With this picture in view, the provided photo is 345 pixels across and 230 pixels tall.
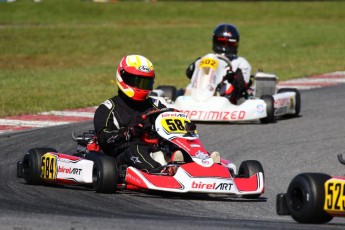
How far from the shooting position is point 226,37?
1422cm

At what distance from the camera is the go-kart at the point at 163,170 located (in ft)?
26.4

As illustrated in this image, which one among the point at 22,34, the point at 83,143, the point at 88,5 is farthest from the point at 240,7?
the point at 83,143

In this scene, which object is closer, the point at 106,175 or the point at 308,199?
the point at 308,199

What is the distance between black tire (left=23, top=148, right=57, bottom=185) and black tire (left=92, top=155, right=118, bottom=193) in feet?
2.40

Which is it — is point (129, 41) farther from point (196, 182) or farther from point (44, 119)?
point (196, 182)

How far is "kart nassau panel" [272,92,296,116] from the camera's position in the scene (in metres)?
13.9

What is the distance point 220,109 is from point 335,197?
6.91m

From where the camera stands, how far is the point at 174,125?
337 inches

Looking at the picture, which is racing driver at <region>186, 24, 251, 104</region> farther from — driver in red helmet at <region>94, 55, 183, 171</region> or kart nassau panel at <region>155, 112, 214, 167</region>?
kart nassau panel at <region>155, 112, 214, 167</region>

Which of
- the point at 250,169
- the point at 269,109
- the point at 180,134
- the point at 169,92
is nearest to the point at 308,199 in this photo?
the point at 250,169

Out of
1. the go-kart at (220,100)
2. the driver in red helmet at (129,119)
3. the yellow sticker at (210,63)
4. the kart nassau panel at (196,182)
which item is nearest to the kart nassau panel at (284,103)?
the go-kart at (220,100)

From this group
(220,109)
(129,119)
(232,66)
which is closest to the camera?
(129,119)

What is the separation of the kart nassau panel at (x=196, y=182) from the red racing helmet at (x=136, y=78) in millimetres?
1042

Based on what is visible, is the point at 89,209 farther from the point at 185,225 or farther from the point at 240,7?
the point at 240,7
